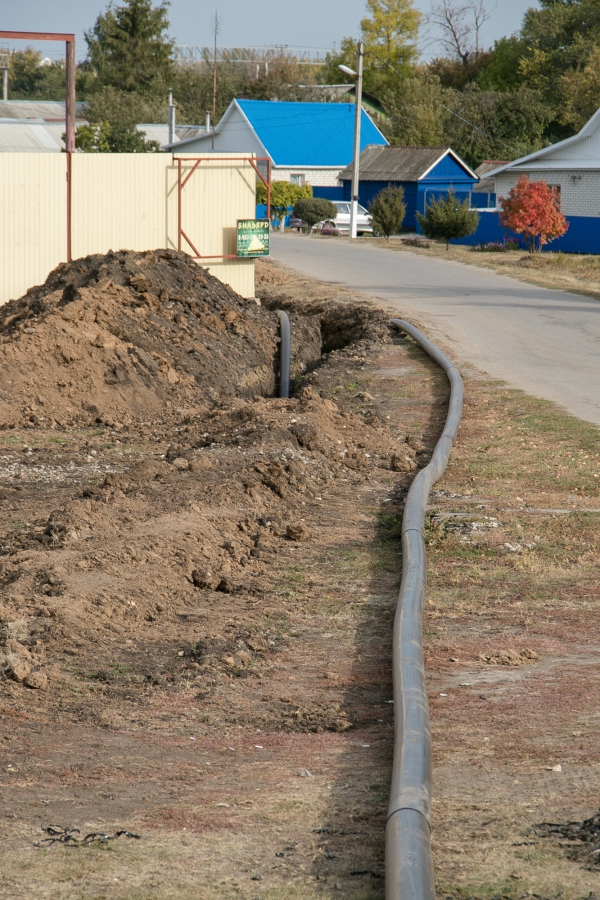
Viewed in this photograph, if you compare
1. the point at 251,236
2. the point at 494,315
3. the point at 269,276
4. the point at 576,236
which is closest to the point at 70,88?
the point at 251,236

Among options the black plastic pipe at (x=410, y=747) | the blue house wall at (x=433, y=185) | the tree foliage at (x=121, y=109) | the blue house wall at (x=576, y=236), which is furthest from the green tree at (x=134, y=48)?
the black plastic pipe at (x=410, y=747)

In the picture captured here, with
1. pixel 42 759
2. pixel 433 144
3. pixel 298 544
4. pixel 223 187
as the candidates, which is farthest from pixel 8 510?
pixel 433 144

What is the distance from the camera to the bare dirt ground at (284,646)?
3.24m

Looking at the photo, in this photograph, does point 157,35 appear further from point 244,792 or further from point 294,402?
point 244,792

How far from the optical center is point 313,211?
44.8 metres

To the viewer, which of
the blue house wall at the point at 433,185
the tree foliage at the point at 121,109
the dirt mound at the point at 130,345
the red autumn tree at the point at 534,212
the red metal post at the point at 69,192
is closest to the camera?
the dirt mound at the point at 130,345

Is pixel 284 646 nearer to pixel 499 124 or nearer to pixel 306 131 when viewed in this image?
pixel 306 131

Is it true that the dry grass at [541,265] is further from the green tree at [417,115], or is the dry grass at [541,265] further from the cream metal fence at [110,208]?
the green tree at [417,115]

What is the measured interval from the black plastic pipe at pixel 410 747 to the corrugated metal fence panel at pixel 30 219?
11032mm

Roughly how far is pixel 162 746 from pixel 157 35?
83.8 meters

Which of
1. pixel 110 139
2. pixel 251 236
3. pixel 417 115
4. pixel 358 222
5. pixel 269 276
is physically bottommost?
pixel 269 276

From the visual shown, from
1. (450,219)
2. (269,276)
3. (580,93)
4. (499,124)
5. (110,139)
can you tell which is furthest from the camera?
(499,124)

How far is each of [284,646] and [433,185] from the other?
159 feet

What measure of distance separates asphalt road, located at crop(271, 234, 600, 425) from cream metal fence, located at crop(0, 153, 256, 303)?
149 inches
